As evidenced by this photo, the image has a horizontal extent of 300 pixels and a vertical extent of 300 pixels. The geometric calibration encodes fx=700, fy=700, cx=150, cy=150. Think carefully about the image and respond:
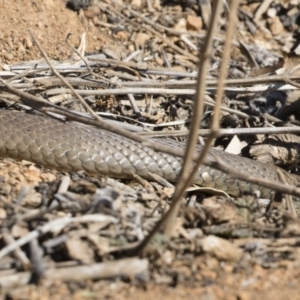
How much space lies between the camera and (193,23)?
684 cm

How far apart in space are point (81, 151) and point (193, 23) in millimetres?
2518

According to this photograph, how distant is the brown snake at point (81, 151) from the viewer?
480 centimetres

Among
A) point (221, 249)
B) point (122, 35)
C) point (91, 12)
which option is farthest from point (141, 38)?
point (221, 249)

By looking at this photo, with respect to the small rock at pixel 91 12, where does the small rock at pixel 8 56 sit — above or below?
below

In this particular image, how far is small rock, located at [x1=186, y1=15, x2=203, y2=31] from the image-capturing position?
6836 millimetres

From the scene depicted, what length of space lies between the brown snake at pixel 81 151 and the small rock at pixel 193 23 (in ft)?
6.84

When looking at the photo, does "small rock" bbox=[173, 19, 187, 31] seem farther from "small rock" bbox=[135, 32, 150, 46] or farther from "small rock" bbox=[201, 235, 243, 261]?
"small rock" bbox=[201, 235, 243, 261]

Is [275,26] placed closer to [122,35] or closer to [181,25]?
[181,25]

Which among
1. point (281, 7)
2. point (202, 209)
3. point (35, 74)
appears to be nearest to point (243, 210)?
point (202, 209)

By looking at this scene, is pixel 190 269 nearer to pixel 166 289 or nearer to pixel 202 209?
pixel 166 289

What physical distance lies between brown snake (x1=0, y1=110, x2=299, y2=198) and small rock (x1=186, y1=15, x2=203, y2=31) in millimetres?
2086

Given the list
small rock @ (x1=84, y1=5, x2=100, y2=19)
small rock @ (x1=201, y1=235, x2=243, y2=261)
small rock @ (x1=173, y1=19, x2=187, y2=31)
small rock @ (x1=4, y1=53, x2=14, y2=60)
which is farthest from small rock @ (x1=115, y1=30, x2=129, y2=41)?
small rock @ (x1=201, y1=235, x2=243, y2=261)

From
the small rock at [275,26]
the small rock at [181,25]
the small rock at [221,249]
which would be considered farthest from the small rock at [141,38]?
the small rock at [221,249]

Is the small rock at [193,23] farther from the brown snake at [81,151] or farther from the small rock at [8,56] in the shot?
the brown snake at [81,151]
